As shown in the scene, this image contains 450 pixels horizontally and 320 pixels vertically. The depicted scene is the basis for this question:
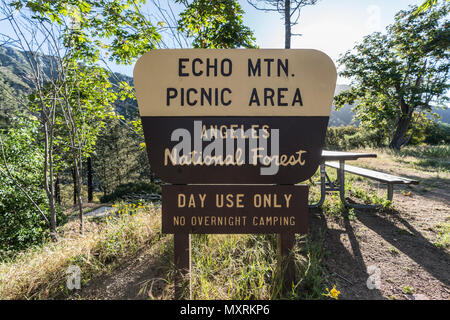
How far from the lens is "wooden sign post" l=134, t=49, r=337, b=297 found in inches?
67.8

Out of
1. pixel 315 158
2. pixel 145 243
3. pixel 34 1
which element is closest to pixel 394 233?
pixel 315 158

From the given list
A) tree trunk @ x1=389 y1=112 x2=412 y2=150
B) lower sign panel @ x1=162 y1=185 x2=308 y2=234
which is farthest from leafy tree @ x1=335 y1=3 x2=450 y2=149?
lower sign panel @ x1=162 y1=185 x2=308 y2=234

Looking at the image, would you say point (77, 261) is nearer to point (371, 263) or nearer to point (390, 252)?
point (371, 263)

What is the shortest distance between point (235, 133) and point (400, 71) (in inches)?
619

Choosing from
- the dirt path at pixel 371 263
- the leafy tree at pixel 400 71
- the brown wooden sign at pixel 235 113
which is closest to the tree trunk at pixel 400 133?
the leafy tree at pixel 400 71

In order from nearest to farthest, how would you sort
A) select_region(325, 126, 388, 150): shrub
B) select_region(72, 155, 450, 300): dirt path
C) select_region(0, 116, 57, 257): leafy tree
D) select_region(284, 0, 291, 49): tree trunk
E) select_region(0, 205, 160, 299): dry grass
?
select_region(72, 155, 450, 300): dirt path → select_region(0, 205, 160, 299): dry grass → select_region(284, 0, 291, 49): tree trunk → select_region(0, 116, 57, 257): leafy tree → select_region(325, 126, 388, 150): shrub

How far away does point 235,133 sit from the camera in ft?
5.76

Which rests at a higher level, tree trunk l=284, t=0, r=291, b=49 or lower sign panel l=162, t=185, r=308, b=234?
tree trunk l=284, t=0, r=291, b=49

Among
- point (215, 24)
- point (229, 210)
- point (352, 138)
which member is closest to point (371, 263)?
point (229, 210)

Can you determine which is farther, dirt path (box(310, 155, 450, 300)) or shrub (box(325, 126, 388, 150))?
shrub (box(325, 126, 388, 150))

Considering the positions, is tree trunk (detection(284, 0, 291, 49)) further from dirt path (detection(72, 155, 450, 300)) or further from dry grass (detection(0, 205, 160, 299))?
dry grass (detection(0, 205, 160, 299))

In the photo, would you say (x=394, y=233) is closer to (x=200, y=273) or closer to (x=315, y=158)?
(x=315, y=158)

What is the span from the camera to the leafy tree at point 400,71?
424 inches

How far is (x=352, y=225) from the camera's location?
2943 millimetres
